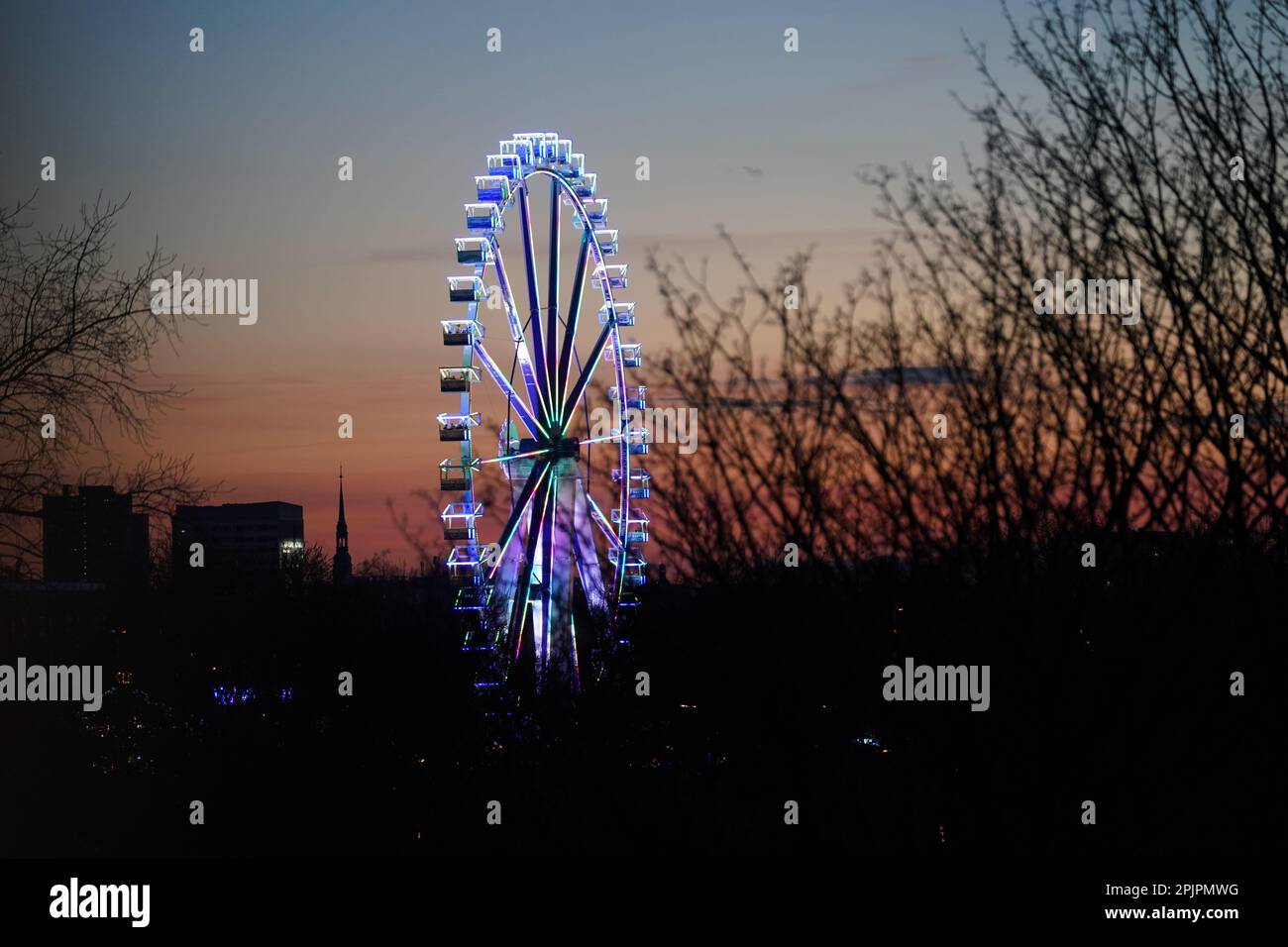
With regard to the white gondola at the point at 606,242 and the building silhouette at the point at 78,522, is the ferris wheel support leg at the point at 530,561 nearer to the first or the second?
the white gondola at the point at 606,242

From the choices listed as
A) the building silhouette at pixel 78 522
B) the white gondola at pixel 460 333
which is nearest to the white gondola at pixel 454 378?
the white gondola at pixel 460 333

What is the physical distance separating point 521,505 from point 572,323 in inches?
160

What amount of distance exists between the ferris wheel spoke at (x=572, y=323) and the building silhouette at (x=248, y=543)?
27.1 feet

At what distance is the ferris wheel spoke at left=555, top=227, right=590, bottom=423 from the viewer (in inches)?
1139

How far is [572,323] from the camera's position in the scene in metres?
29.7

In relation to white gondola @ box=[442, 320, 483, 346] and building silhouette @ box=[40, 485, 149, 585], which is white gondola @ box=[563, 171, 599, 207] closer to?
white gondola @ box=[442, 320, 483, 346]

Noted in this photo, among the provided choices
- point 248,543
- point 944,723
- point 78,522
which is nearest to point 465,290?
point 78,522

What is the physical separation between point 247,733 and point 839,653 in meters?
43.8

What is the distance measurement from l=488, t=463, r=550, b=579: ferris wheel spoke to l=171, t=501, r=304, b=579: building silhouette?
764 cm

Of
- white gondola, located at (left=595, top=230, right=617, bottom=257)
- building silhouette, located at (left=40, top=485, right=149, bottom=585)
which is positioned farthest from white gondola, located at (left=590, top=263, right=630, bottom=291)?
building silhouette, located at (left=40, top=485, right=149, bottom=585)

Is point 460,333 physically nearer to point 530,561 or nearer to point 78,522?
point 530,561

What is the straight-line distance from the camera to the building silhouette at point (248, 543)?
6075 cm

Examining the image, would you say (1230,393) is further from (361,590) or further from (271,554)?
(271,554)
